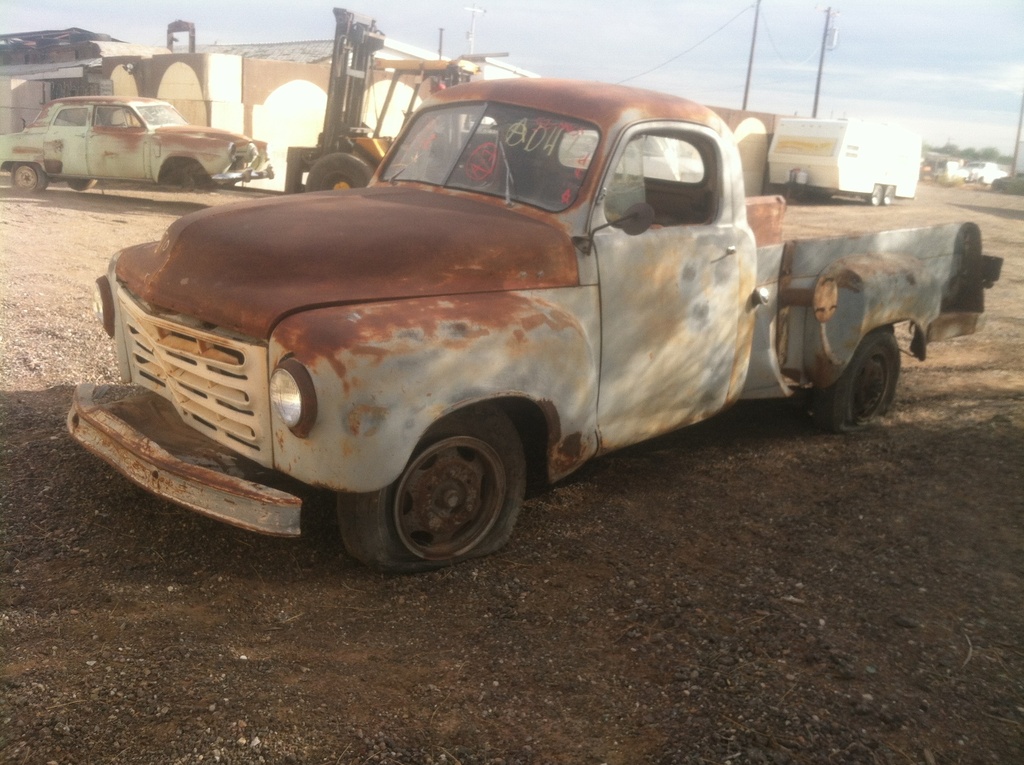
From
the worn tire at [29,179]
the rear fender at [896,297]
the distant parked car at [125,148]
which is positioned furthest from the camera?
the worn tire at [29,179]

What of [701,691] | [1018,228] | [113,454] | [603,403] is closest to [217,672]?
[113,454]

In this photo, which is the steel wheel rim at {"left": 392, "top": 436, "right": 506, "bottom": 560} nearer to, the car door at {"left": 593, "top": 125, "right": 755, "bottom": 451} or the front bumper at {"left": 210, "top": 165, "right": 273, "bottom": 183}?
the car door at {"left": 593, "top": 125, "right": 755, "bottom": 451}

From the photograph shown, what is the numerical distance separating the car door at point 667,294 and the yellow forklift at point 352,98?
9.08 m

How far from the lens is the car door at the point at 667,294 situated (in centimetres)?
387

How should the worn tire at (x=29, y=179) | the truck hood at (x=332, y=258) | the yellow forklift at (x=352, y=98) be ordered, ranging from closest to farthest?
the truck hood at (x=332, y=258) < the yellow forklift at (x=352, y=98) < the worn tire at (x=29, y=179)

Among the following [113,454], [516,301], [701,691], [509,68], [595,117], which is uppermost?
[509,68]

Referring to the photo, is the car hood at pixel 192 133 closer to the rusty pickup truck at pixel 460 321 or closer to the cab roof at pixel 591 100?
the rusty pickup truck at pixel 460 321

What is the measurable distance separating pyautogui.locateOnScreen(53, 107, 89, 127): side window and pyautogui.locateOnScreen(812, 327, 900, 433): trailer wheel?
13516mm

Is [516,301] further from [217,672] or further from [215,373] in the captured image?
[217,672]

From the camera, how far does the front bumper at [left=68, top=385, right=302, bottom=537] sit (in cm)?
291

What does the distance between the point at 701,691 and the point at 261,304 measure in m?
1.89

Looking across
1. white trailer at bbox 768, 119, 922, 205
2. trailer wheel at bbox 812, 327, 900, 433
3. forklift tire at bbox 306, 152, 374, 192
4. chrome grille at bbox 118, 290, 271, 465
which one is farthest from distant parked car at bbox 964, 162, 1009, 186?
chrome grille at bbox 118, 290, 271, 465

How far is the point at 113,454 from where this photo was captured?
10.8 ft

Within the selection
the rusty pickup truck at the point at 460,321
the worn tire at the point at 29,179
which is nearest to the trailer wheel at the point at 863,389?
the rusty pickup truck at the point at 460,321
